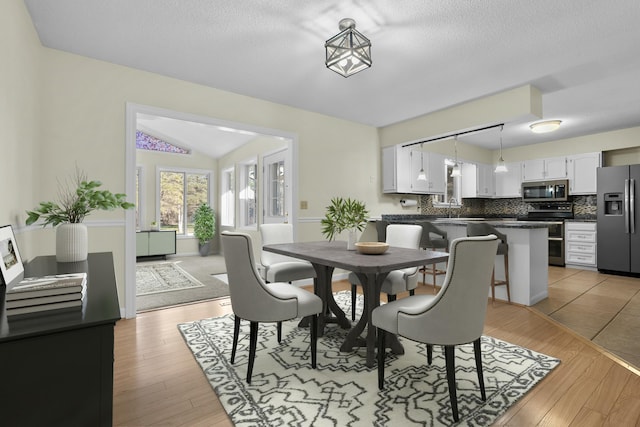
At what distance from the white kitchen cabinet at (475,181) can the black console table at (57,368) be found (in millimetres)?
6973

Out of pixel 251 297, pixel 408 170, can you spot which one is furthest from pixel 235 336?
pixel 408 170

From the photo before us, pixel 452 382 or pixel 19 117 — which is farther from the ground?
pixel 19 117

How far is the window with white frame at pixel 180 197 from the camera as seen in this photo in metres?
7.49

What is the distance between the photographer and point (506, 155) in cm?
695

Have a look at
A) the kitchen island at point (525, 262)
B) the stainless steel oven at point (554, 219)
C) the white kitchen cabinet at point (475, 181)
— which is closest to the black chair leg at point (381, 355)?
the kitchen island at point (525, 262)

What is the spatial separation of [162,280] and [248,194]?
8.24ft

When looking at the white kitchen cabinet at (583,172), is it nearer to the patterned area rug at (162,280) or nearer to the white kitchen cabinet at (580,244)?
the white kitchen cabinet at (580,244)

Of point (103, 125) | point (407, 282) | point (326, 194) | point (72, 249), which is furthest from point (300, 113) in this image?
point (72, 249)

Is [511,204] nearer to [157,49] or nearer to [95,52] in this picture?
[157,49]

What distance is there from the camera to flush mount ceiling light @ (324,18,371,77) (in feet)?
7.45

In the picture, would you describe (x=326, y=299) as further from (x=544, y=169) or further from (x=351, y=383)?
(x=544, y=169)

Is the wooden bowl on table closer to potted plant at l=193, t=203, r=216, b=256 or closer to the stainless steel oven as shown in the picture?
the stainless steel oven

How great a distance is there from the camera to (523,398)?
5.82ft

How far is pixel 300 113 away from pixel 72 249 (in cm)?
321
